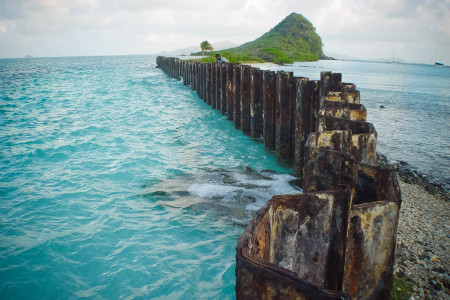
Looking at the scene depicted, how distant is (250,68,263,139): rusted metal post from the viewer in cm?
930

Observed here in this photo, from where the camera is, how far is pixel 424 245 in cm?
430

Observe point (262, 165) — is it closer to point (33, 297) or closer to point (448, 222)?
point (448, 222)

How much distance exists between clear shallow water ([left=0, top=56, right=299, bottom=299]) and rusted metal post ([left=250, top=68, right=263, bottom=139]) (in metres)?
0.66

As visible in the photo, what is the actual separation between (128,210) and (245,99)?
5.88m

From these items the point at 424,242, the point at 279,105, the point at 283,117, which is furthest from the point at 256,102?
the point at 424,242

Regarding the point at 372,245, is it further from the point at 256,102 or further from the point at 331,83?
the point at 256,102

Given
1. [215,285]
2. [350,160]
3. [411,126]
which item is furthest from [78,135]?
[411,126]

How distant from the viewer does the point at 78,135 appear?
507 inches

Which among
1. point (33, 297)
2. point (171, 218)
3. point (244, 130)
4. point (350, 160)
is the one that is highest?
point (350, 160)

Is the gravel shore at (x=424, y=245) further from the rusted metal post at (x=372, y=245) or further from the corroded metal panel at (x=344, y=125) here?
the corroded metal panel at (x=344, y=125)

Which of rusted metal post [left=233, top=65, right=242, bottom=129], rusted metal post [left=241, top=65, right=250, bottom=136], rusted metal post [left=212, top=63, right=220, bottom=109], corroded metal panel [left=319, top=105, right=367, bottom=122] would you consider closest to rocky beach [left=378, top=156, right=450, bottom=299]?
corroded metal panel [left=319, top=105, right=367, bottom=122]

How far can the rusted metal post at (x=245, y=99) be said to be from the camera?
10238 mm

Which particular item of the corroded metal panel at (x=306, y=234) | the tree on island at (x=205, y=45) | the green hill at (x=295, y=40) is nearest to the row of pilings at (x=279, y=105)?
the corroded metal panel at (x=306, y=234)

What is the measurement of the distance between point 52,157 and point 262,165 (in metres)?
6.82
